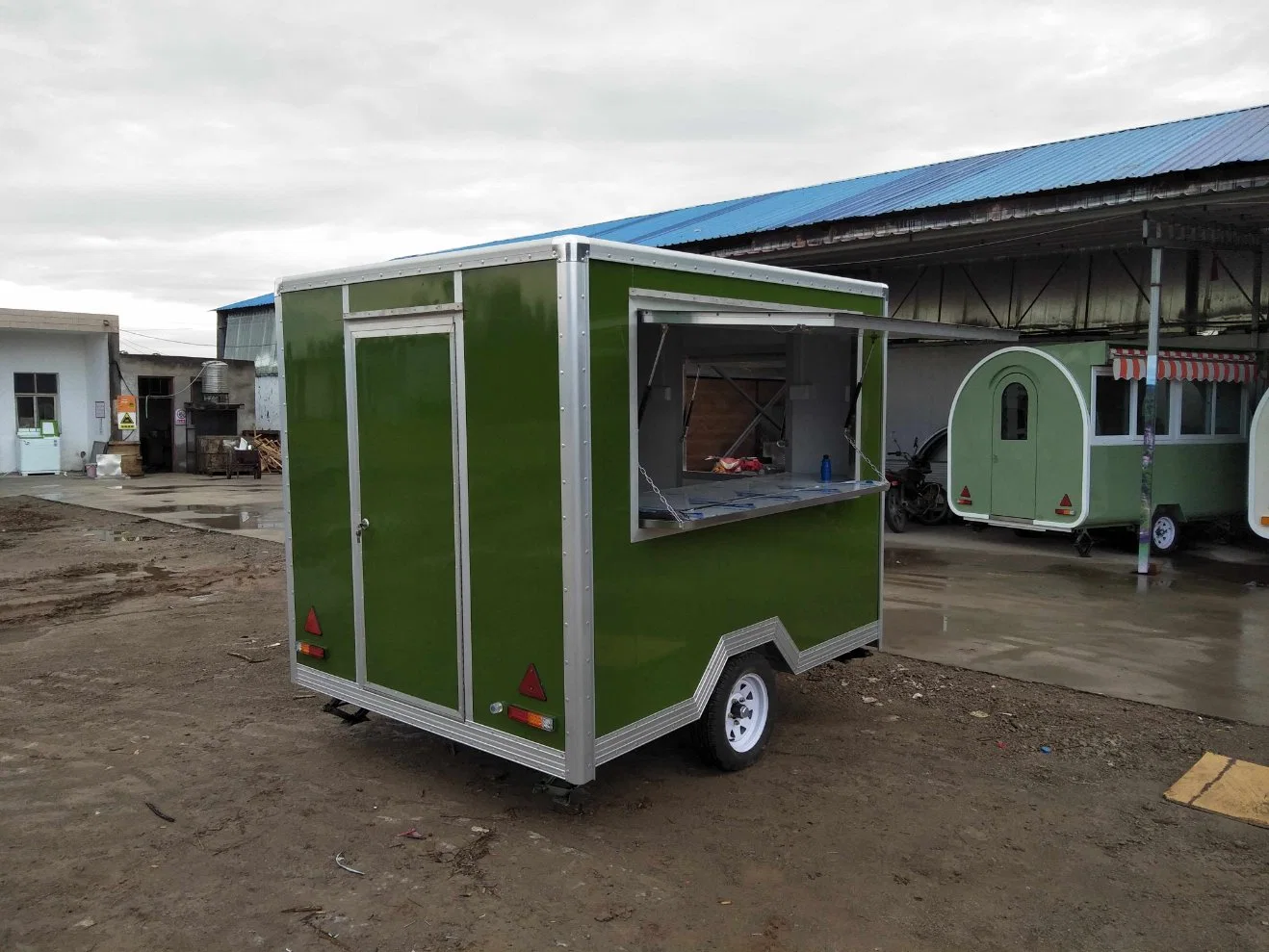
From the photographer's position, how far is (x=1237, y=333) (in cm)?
Answer: 1291

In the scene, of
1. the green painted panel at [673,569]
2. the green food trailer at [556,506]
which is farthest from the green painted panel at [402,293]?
the green painted panel at [673,569]

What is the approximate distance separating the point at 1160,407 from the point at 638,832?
9.78 meters

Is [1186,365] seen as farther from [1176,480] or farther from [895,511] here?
[895,511]

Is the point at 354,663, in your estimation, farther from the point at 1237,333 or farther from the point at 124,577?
the point at 1237,333

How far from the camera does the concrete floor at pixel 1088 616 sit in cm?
659

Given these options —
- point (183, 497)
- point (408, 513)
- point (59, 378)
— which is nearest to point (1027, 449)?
point (408, 513)

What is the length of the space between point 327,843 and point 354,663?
42.8 inches

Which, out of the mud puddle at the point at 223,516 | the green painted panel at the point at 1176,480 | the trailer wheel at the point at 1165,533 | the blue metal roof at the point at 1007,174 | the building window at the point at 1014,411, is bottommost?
the mud puddle at the point at 223,516

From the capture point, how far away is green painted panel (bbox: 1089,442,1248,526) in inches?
437

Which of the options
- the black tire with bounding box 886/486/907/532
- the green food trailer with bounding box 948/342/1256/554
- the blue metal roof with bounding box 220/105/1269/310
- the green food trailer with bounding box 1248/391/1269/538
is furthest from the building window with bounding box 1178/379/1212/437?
the black tire with bounding box 886/486/907/532

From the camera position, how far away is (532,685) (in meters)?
4.31

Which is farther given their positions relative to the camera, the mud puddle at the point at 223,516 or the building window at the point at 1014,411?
the mud puddle at the point at 223,516

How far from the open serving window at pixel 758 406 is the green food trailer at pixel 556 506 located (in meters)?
0.02

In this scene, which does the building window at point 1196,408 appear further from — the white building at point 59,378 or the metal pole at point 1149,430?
the white building at point 59,378
